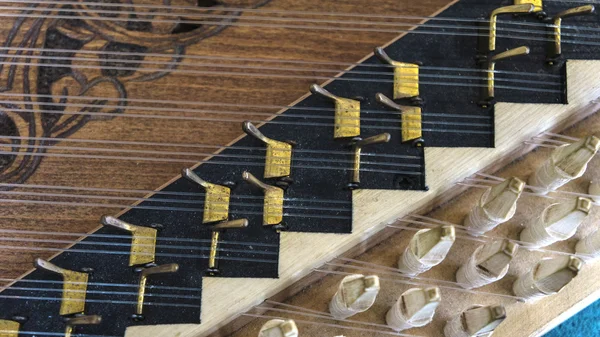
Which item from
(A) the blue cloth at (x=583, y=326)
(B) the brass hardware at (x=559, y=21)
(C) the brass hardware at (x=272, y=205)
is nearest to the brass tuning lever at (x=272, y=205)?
(C) the brass hardware at (x=272, y=205)

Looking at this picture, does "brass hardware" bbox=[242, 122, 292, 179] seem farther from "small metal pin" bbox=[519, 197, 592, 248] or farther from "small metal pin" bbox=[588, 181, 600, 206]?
"small metal pin" bbox=[588, 181, 600, 206]

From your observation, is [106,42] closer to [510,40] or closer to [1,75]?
[1,75]

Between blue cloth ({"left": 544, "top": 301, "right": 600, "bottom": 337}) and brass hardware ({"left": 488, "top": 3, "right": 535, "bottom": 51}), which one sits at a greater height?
brass hardware ({"left": 488, "top": 3, "right": 535, "bottom": 51})

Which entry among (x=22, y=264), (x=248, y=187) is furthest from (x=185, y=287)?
(x=22, y=264)

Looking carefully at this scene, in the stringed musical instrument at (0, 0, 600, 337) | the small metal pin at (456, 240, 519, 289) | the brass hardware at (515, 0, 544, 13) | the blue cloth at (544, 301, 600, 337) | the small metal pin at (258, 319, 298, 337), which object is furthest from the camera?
the blue cloth at (544, 301, 600, 337)

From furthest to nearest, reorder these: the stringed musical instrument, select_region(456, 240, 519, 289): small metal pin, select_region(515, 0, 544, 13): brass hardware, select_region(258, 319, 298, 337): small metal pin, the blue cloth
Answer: the blue cloth < select_region(515, 0, 544, 13): brass hardware < the stringed musical instrument < select_region(456, 240, 519, 289): small metal pin < select_region(258, 319, 298, 337): small metal pin

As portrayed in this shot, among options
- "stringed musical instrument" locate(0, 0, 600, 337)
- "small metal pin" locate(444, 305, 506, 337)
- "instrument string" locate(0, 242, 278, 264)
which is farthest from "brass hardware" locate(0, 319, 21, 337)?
"small metal pin" locate(444, 305, 506, 337)

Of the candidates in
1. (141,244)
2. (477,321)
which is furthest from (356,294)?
(141,244)

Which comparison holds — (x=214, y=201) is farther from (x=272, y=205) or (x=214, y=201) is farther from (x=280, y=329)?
(x=280, y=329)
